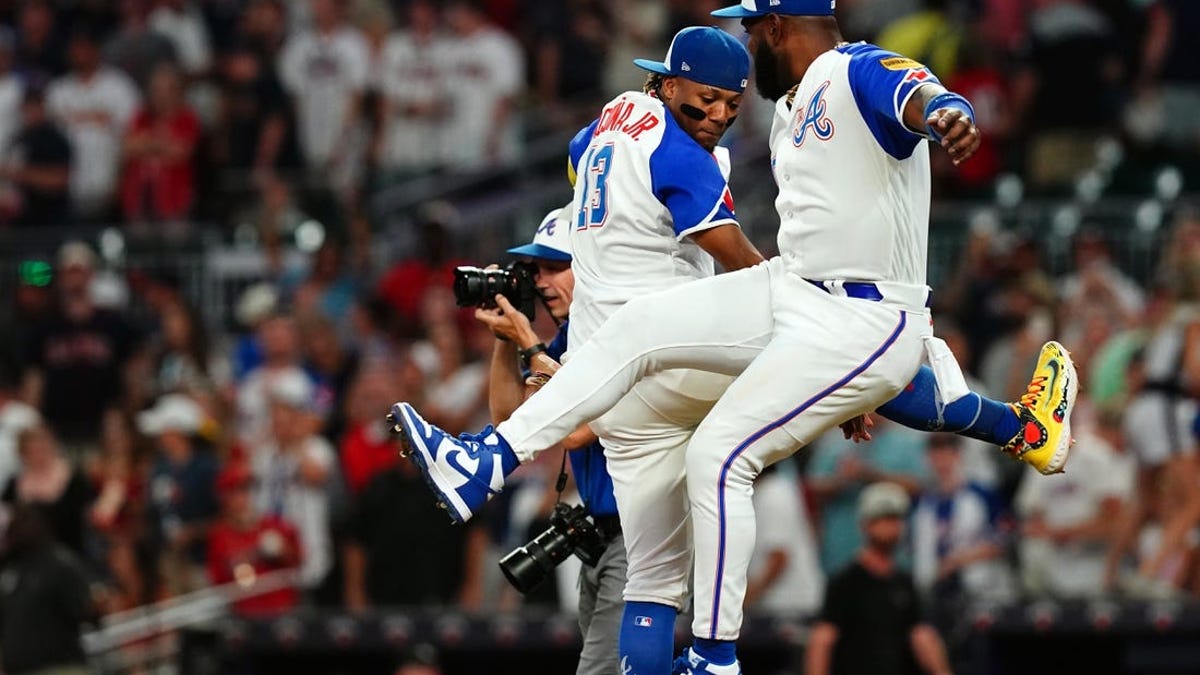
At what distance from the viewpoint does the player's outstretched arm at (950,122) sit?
6.71 m

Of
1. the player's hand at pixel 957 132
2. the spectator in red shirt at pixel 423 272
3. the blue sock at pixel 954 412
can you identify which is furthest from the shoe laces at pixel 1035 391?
the spectator in red shirt at pixel 423 272

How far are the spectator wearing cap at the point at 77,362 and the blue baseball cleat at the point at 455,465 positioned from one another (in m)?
9.26

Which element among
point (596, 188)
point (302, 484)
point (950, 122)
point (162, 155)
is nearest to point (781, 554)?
point (302, 484)

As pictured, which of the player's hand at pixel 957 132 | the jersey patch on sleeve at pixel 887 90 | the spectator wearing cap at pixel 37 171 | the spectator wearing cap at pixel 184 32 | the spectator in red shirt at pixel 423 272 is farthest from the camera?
the spectator wearing cap at pixel 184 32

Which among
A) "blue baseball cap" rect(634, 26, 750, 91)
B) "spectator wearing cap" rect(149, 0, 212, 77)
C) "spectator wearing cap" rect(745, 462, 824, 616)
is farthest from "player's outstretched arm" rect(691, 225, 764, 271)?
"spectator wearing cap" rect(149, 0, 212, 77)

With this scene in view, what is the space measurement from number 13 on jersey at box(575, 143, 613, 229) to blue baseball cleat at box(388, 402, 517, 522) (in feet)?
3.02

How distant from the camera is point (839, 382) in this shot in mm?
7348

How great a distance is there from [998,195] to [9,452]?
676cm

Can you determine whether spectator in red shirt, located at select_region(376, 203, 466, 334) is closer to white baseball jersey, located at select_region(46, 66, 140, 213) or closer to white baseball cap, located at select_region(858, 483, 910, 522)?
white baseball jersey, located at select_region(46, 66, 140, 213)

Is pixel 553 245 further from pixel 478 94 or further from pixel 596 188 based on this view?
pixel 478 94

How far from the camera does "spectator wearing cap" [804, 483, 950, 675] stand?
1215 centimetres

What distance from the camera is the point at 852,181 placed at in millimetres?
7316

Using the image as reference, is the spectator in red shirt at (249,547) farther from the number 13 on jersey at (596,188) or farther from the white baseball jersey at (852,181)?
the white baseball jersey at (852,181)

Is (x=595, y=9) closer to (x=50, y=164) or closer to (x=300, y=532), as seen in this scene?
(x=50, y=164)
